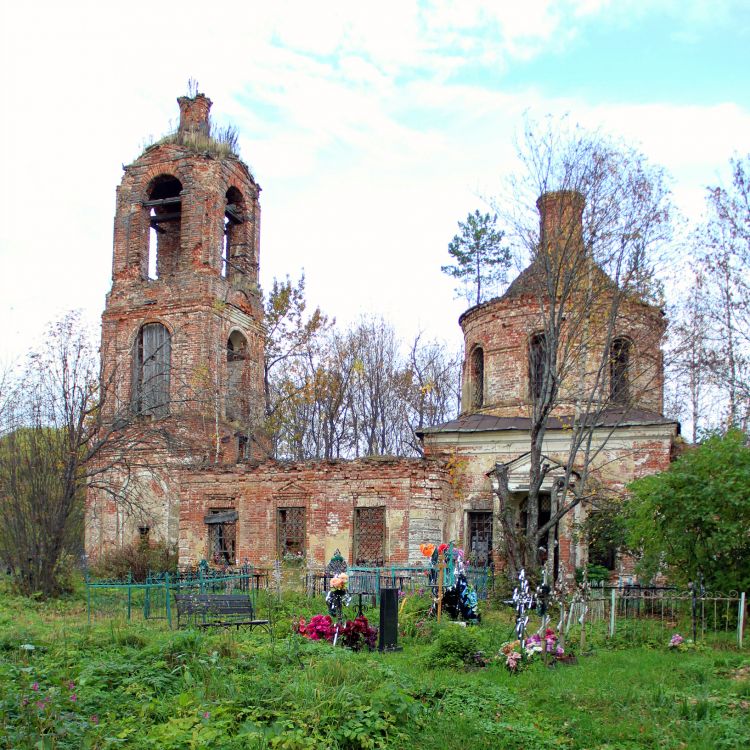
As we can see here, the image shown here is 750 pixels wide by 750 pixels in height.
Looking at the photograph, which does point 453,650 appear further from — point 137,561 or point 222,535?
point 137,561

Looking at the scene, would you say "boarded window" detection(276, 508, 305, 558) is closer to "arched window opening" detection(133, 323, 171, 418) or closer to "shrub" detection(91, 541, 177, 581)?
"shrub" detection(91, 541, 177, 581)

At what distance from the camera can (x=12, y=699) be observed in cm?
660

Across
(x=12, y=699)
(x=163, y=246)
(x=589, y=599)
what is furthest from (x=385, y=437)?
(x=12, y=699)

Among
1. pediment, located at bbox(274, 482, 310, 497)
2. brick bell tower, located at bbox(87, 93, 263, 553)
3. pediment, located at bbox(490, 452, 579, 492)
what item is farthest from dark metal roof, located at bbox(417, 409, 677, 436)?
brick bell tower, located at bbox(87, 93, 263, 553)

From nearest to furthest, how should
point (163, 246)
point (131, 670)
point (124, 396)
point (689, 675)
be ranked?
point (131, 670)
point (689, 675)
point (124, 396)
point (163, 246)

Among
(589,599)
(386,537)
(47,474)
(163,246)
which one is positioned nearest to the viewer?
(589,599)

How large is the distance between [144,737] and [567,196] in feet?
48.8

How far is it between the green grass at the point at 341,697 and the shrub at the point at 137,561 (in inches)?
563

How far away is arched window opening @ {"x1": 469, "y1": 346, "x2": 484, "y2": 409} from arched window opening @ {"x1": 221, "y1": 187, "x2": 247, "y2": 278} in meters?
10.3

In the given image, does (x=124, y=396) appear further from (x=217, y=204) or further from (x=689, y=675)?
(x=689, y=675)

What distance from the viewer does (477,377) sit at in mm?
26203

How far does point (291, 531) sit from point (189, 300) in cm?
1009

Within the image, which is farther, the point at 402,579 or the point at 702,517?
the point at 402,579

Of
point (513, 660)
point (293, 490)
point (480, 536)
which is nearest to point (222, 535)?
point (293, 490)
